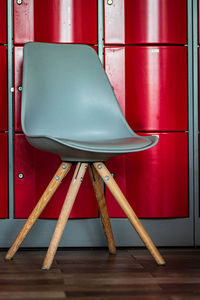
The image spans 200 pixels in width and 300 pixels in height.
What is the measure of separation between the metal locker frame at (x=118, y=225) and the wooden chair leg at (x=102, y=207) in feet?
0.57

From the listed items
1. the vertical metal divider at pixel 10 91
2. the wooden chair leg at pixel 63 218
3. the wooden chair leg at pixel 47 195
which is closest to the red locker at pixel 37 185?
the vertical metal divider at pixel 10 91

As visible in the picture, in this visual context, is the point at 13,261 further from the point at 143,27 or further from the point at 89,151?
the point at 143,27

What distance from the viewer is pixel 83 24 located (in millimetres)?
2383

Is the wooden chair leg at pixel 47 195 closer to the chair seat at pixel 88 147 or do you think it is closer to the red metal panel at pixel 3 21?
the chair seat at pixel 88 147

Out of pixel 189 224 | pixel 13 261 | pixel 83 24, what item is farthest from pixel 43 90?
pixel 189 224

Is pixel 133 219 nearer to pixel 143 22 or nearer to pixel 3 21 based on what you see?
pixel 143 22

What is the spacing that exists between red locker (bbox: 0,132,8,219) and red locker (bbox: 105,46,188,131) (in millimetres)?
617

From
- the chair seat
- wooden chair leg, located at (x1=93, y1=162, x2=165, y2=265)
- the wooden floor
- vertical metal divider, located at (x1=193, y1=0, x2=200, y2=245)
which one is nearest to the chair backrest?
the chair seat

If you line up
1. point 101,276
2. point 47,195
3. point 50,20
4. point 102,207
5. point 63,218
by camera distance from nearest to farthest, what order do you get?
point 101,276
point 63,218
point 47,195
point 102,207
point 50,20

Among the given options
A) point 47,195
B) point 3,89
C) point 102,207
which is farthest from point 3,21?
point 102,207

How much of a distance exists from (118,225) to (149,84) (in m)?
0.72

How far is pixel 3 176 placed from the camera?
2363 mm

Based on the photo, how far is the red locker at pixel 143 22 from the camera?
94.0 inches

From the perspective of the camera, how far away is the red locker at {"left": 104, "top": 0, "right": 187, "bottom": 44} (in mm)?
2387
